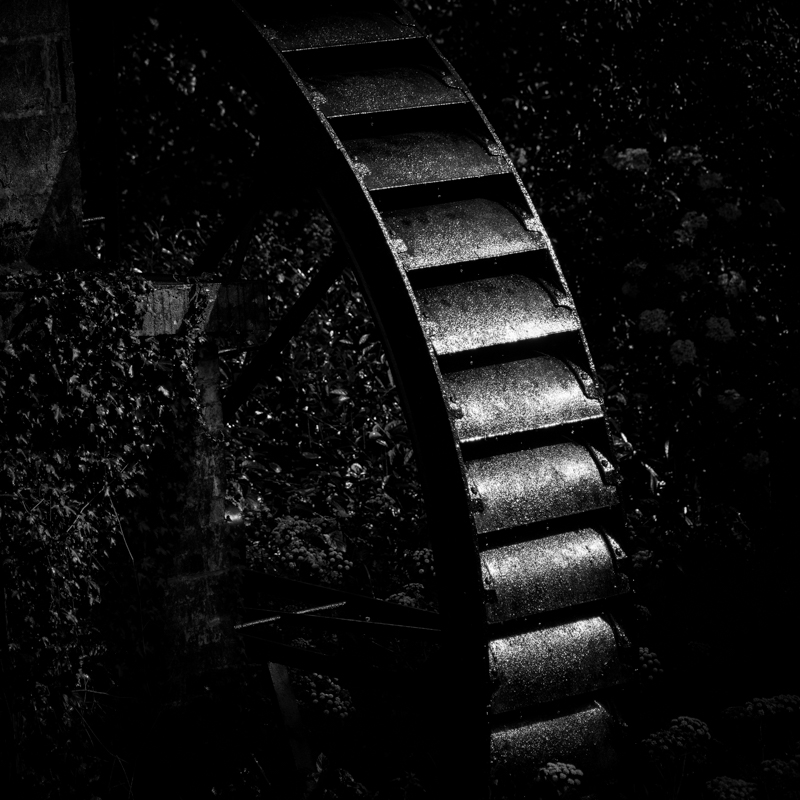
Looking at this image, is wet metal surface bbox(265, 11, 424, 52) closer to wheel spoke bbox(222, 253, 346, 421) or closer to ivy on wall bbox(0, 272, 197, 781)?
wheel spoke bbox(222, 253, 346, 421)

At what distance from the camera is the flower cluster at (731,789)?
376cm

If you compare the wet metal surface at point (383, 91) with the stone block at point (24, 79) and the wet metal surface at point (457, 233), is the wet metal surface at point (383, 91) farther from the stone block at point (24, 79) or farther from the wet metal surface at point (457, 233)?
the stone block at point (24, 79)

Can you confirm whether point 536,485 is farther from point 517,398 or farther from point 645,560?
point 645,560

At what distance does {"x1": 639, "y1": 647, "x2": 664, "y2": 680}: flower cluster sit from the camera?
4762mm

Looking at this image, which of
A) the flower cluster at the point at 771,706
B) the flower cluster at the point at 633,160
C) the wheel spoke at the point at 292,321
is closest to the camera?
the flower cluster at the point at 771,706

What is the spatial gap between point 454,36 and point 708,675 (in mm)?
4811

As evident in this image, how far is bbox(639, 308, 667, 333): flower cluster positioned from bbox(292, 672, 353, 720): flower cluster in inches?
120

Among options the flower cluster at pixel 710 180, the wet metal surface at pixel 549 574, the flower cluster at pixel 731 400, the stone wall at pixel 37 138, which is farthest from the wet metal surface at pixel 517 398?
the flower cluster at pixel 710 180

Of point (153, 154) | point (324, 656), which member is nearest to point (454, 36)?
point (153, 154)

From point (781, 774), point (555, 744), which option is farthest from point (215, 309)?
point (781, 774)

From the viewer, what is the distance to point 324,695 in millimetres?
4848

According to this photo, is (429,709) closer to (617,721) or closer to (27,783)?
(617,721)

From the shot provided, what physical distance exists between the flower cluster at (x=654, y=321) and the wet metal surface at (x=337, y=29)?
9.48ft

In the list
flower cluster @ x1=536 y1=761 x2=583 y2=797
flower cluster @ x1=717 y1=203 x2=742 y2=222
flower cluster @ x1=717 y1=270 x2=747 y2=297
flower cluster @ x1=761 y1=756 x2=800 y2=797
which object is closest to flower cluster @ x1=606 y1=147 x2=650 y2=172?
flower cluster @ x1=717 y1=203 x2=742 y2=222
